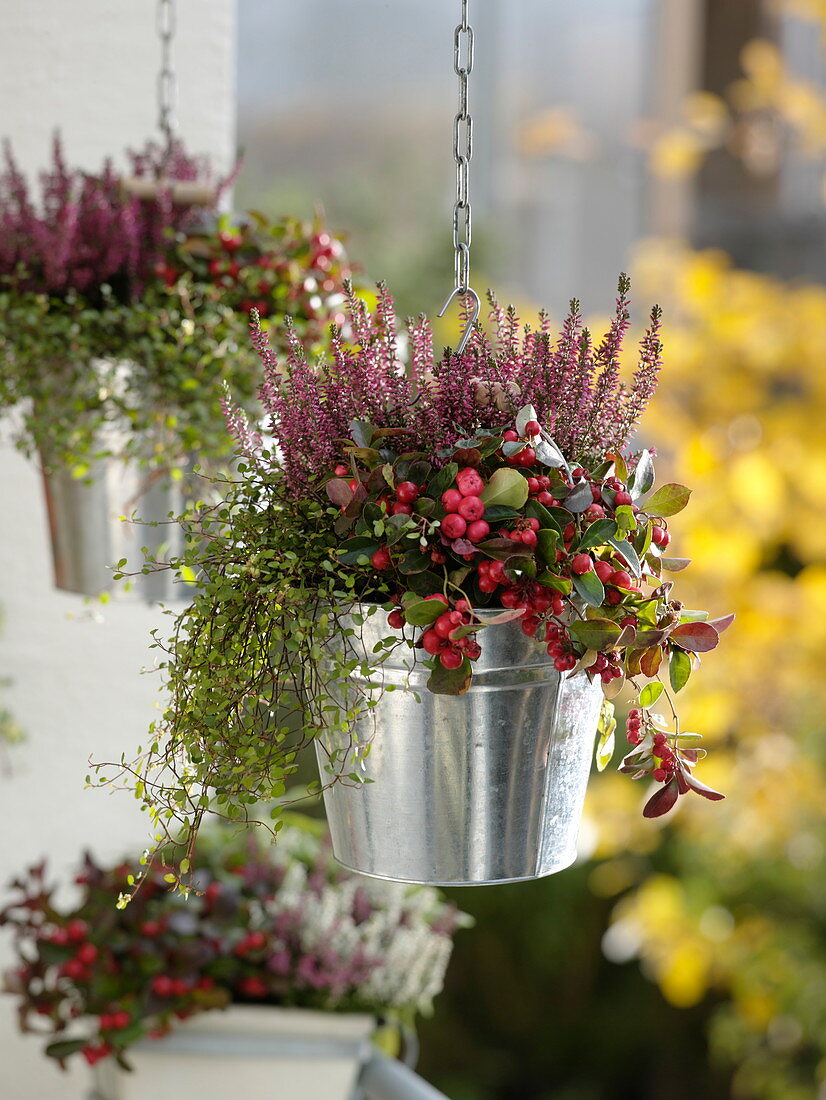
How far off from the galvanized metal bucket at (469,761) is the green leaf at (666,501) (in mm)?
113

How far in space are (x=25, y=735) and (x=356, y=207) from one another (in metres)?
3.48

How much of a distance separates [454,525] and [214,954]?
29.8 inches

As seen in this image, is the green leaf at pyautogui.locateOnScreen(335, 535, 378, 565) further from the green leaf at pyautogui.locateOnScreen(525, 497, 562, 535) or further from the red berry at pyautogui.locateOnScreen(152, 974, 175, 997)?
the red berry at pyautogui.locateOnScreen(152, 974, 175, 997)

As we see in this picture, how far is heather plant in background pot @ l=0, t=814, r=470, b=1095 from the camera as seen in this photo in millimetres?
1196

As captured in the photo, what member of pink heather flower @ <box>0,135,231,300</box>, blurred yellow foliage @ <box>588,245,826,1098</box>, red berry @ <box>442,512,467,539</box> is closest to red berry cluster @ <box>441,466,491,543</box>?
red berry @ <box>442,512,467,539</box>

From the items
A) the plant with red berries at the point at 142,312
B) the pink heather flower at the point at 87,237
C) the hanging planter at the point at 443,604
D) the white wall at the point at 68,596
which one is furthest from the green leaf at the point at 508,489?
the white wall at the point at 68,596

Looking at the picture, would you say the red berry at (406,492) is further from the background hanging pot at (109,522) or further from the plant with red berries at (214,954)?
the plant with red berries at (214,954)

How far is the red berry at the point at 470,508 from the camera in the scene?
0.66 m

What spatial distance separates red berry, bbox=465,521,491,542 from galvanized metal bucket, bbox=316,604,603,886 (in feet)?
0.22

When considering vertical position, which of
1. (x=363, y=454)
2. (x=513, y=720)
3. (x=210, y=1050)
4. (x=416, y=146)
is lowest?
(x=210, y=1050)

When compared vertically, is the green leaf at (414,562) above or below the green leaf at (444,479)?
below

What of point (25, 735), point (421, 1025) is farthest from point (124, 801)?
point (421, 1025)

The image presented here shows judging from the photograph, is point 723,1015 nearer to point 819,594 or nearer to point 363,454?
point 819,594

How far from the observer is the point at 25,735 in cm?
157
